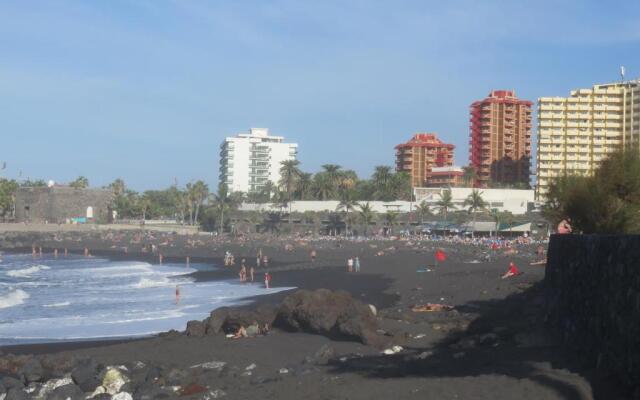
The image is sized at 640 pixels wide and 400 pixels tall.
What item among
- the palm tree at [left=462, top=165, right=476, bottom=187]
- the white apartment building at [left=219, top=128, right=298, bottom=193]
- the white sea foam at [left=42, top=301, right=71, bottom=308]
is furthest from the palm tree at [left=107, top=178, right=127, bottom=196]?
the white sea foam at [left=42, top=301, right=71, bottom=308]

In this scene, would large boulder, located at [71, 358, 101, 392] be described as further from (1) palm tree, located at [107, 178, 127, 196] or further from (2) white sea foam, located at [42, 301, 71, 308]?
(1) palm tree, located at [107, 178, 127, 196]

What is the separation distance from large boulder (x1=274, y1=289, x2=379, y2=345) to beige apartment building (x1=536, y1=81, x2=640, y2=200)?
268ft

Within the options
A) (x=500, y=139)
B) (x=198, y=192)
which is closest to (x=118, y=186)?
(x=198, y=192)

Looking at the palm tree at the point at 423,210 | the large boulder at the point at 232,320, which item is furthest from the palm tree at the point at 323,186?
the large boulder at the point at 232,320

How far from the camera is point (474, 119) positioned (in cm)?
12794

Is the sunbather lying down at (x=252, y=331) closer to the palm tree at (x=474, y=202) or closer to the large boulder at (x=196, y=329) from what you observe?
the large boulder at (x=196, y=329)

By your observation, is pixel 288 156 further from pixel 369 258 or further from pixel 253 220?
pixel 369 258

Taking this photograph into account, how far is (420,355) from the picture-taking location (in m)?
14.8

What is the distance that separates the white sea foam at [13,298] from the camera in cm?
3159

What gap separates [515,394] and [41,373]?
1056 cm

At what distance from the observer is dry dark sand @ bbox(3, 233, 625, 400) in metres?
10.3

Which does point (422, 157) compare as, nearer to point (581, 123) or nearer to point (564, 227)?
point (581, 123)

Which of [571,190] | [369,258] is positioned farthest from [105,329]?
[369,258]

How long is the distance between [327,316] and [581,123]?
8661cm
